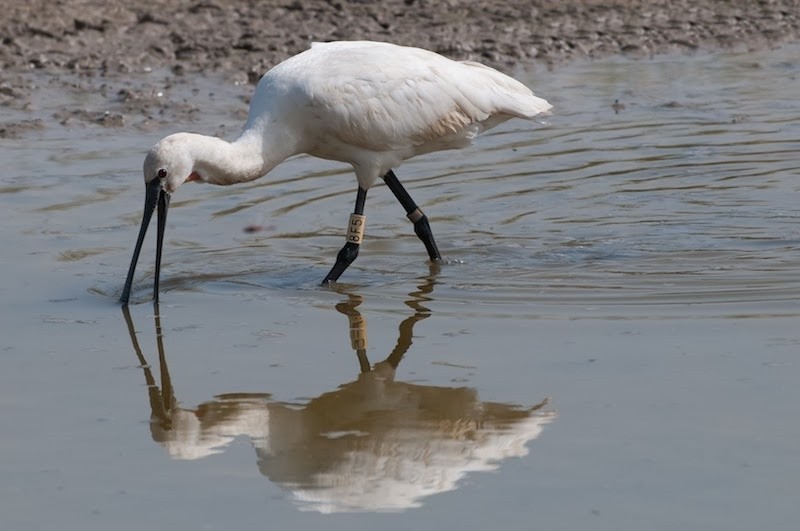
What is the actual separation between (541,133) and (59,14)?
191 inches

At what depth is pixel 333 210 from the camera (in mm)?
9344

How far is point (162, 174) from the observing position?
23.9 ft

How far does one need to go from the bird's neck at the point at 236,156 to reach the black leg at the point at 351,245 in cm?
49

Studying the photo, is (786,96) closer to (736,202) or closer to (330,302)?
(736,202)

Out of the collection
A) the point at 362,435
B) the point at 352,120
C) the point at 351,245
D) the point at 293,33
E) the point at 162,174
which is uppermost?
the point at 352,120

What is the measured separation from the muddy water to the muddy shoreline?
64.3 inches

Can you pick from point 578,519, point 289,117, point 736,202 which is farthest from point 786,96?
point 578,519

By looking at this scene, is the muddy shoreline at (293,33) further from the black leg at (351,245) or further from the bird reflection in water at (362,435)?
the bird reflection in water at (362,435)

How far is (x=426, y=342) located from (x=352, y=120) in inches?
62.6

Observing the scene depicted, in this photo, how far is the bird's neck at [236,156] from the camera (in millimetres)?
7398

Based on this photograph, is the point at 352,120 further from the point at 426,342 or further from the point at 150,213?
the point at 426,342

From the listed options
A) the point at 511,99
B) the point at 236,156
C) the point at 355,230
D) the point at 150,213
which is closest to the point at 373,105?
the point at 355,230

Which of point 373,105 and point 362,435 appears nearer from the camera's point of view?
point 362,435

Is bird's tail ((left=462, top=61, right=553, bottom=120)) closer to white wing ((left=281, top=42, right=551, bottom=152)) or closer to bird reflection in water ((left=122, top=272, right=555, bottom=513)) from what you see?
white wing ((left=281, top=42, right=551, bottom=152))
